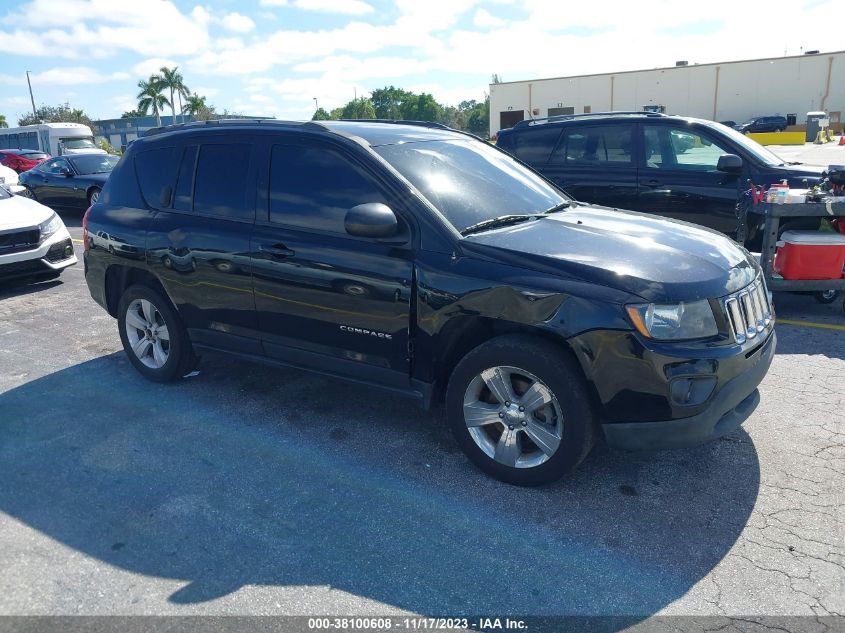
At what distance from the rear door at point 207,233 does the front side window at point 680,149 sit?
493 centimetres

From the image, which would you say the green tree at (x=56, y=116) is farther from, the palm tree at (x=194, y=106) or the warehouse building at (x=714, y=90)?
the warehouse building at (x=714, y=90)

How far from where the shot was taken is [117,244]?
512 cm

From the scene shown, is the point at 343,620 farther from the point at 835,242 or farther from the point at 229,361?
the point at 835,242

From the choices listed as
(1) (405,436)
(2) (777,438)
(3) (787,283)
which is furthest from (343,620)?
(3) (787,283)

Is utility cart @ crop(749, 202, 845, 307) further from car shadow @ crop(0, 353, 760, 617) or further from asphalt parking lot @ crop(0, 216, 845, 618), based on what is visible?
car shadow @ crop(0, 353, 760, 617)

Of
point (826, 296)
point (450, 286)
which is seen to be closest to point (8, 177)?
point (450, 286)

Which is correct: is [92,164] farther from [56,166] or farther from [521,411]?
[521,411]

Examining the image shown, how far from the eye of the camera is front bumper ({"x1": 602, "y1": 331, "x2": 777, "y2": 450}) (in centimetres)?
315

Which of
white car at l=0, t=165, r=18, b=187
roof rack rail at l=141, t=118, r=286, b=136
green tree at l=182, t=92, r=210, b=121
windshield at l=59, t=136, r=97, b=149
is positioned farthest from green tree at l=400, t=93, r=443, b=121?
roof rack rail at l=141, t=118, r=286, b=136

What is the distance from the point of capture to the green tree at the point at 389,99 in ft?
380

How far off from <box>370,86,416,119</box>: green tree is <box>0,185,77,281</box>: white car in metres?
110

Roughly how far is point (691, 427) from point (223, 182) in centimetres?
327

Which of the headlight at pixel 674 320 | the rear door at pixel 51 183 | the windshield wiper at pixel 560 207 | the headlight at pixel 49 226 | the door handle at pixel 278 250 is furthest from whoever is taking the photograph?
the rear door at pixel 51 183

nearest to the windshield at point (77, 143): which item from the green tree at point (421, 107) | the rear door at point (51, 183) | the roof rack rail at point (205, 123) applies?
the rear door at point (51, 183)
